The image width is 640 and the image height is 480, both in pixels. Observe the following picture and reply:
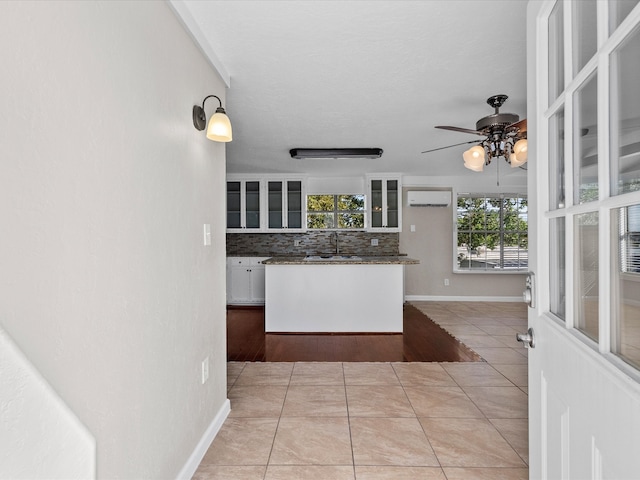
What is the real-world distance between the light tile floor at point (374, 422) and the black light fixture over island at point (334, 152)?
8.00 ft

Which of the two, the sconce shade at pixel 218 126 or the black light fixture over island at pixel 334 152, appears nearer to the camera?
the sconce shade at pixel 218 126

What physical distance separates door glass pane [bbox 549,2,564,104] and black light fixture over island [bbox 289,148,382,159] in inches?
132

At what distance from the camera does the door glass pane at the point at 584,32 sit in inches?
32.3

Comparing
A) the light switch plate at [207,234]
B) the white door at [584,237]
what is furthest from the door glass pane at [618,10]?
the light switch plate at [207,234]

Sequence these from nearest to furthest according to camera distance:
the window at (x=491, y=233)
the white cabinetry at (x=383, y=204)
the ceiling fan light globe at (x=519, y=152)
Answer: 1. the ceiling fan light globe at (x=519, y=152)
2. the white cabinetry at (x=383, y=204)
3. the window at (x=491, y=233)

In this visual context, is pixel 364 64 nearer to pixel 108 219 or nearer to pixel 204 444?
pixel 108 219

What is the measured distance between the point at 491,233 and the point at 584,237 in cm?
586

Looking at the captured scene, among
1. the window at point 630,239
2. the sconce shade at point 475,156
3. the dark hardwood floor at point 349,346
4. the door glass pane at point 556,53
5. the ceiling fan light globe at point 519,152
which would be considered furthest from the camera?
the dark hardwood floor at point 349,346

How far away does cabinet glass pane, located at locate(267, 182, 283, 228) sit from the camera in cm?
616

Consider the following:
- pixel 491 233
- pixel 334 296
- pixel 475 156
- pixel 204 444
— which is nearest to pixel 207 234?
pixel 204 444

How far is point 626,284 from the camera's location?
74 centimetres

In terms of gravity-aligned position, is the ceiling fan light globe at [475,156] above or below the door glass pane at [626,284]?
above

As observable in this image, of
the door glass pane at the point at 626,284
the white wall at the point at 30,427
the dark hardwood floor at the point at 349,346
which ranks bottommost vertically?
the dark hardwood floor at the point at 349,346

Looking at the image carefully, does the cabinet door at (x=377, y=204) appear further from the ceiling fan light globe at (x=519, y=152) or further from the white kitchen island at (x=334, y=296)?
the ceiling fan light globe at (x=519, y=152)
